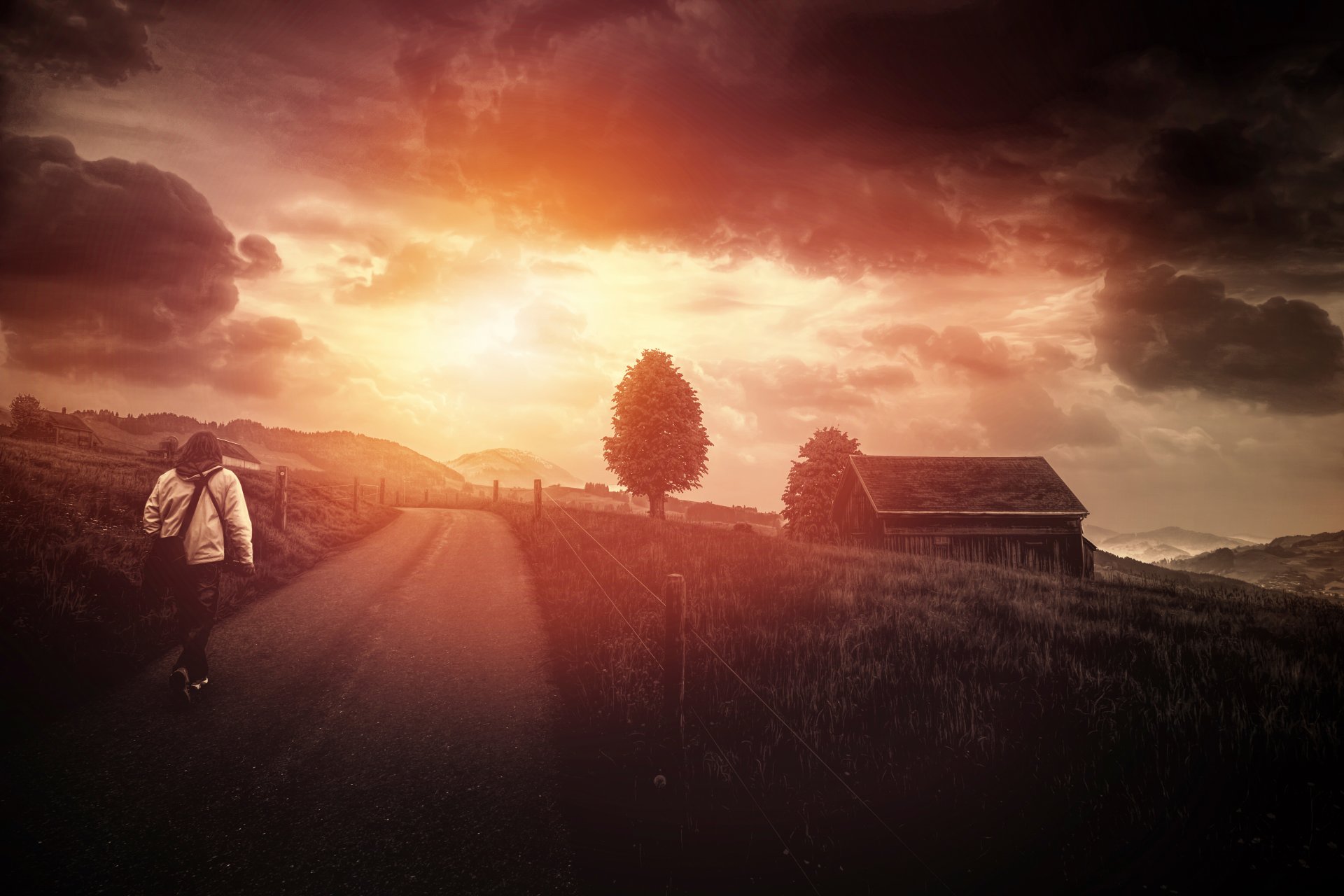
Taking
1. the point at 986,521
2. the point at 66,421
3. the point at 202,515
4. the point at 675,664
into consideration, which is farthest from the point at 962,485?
the point at 66,421

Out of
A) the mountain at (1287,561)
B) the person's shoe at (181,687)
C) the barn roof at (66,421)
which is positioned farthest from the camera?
the mountain at (1287,561)

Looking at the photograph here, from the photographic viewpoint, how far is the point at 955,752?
5.17 m

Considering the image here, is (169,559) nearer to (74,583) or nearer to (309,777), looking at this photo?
(74,583)

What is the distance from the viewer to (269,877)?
374cm

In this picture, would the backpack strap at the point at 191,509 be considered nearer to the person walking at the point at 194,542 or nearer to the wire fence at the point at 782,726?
the person walking at the point at 194,542

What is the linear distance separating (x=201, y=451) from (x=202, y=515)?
75 centimetres

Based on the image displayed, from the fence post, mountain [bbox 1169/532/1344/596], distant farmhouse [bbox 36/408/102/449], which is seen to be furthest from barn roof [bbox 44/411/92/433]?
mountain [bbox 1169/532/1344/596]

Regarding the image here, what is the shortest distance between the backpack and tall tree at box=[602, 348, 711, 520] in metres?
28.6

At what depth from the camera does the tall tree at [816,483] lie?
3819cm

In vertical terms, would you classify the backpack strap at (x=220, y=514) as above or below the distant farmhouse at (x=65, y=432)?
below

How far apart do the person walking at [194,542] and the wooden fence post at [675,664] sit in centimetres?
478

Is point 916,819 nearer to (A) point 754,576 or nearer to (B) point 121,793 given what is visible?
(B) point 121,793

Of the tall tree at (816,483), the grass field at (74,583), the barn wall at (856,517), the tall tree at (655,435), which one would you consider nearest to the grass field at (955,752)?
the grass field at (74,583)

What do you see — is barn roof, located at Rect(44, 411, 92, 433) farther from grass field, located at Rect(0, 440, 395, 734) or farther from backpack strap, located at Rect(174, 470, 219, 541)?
backpack strap, located at Rect(174, 470, 219, 541)
